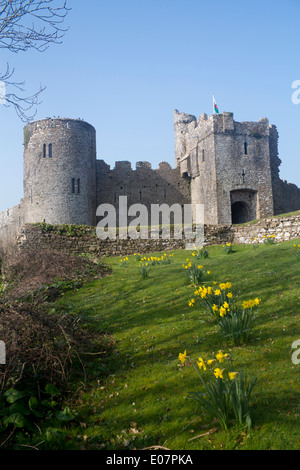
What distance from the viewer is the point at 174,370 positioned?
14.1ft

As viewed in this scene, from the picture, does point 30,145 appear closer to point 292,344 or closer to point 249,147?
point 249,147

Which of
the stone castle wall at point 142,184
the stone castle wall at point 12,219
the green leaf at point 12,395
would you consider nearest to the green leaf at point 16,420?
the green leaf at point 12,395

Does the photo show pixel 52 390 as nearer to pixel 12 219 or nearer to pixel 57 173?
pixel 57 173

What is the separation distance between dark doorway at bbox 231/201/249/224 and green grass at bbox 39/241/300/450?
21.6 meters

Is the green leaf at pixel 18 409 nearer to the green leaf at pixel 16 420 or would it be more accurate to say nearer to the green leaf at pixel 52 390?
the green leaf at pixel 16 420

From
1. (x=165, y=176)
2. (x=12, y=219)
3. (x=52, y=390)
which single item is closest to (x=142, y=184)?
(x=165, y=176)

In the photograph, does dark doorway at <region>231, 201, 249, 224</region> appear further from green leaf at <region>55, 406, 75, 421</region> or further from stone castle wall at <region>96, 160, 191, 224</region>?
green leaf at <region>55, 406, 75, 421</region>

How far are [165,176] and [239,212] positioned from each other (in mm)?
7232

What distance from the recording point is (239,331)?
14.7ft

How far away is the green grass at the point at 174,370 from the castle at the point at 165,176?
1930 cm

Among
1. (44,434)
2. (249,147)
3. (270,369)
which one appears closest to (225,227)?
(249,147)

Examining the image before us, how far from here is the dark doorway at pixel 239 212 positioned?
28.8 metres

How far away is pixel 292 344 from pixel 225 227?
13866 mm

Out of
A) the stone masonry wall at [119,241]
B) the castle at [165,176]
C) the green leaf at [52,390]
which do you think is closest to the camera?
the green leaf at [52,390]
